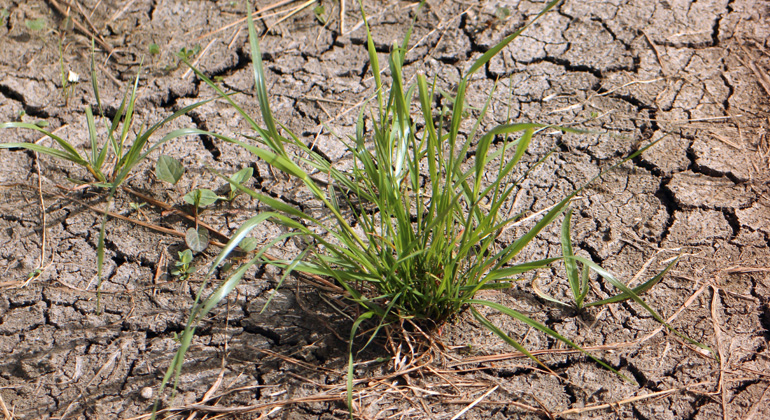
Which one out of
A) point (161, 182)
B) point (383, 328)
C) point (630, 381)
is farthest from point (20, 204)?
point (630, 381)

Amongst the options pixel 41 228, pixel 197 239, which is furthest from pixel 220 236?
pixel 41 228

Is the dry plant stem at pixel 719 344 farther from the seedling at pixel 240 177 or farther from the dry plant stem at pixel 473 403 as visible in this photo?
the seedling at pixel 240 177

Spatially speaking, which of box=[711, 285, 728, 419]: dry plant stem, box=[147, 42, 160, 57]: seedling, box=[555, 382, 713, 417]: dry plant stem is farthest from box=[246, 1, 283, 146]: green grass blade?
box=[147, 42, 160, 57]: seedling

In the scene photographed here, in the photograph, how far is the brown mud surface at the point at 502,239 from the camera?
→ 4.92ft

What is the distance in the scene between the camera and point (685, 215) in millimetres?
1869

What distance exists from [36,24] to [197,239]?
1.39m

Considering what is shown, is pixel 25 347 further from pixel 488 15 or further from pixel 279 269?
pixel 488 15

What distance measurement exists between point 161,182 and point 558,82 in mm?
1547

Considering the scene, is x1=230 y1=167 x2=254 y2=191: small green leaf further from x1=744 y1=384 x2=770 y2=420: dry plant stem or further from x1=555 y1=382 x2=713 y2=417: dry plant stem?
x1=744 y1=384 x2=770 y2=420: dry plant stem

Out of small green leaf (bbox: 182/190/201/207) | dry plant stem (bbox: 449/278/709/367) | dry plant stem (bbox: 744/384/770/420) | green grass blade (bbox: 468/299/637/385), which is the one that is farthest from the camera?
small green leaf (bbox: 182/190/201/207)

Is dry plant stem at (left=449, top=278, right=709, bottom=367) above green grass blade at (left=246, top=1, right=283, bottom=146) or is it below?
below

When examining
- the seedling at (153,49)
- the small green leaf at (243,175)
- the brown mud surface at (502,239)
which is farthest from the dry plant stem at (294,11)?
the small green leaf at (243,175)

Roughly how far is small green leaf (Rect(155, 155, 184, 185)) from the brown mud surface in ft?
0.21

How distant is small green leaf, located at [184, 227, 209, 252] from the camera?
1796mm
